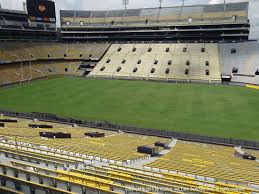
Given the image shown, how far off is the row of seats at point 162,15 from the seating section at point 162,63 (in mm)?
12115

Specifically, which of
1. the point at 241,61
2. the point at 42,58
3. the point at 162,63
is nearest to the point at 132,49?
the point at 162,63

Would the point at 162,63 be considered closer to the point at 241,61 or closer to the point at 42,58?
the point at 241,61

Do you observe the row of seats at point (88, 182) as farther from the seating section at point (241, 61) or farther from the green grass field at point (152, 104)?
the seating section at point (241, 61)

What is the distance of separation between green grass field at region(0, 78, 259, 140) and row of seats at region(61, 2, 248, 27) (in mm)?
40627

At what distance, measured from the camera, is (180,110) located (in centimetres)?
4584

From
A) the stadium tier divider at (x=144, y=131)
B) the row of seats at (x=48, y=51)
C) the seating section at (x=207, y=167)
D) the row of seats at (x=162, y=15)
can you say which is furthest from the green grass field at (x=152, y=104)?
the row of seats at (x=162, y=15)

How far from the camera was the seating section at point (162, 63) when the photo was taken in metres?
80.1

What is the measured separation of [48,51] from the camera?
96.6m

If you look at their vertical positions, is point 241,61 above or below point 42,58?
below

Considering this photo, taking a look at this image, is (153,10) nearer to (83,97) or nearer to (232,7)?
(232,7)

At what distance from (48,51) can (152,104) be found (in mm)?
59595

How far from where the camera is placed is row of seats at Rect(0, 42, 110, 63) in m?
84.2

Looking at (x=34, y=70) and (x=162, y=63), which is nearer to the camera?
(x=34, y=70)

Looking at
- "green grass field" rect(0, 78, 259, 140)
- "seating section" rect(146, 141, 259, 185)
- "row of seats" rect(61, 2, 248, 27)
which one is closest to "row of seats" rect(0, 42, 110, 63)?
"row of seats" rect(61, 2, 248, 27)
